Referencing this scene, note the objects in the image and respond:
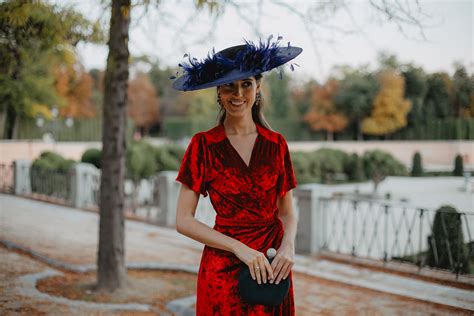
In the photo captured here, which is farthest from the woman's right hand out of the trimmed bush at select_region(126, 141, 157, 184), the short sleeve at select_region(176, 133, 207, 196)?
the trimmed bush at select_region(126, 141, 157, 184)

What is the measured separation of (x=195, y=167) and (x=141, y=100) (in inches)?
1920

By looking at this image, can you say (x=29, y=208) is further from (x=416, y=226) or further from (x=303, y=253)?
(x=416, y=226)

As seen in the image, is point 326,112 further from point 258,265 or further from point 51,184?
point 258,265

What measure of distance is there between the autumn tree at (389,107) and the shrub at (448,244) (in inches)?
1259

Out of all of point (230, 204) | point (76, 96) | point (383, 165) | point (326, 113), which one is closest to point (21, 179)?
point (383, 165)

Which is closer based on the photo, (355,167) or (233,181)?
(233,181)

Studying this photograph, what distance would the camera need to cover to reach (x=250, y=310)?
6.62 feet

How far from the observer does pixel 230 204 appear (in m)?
2.04

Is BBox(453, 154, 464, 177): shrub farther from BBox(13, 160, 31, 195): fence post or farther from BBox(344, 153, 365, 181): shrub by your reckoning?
BBox(13, 160, 31, 195): fence post

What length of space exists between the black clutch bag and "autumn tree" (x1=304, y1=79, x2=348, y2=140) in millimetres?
40287

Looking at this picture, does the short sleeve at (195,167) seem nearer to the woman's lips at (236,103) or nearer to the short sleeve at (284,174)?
the woman's lips at (236,103)

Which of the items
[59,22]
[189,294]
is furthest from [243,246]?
[59,22]

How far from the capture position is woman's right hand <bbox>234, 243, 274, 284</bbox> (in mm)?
1855

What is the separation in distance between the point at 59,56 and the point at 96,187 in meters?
6.15
